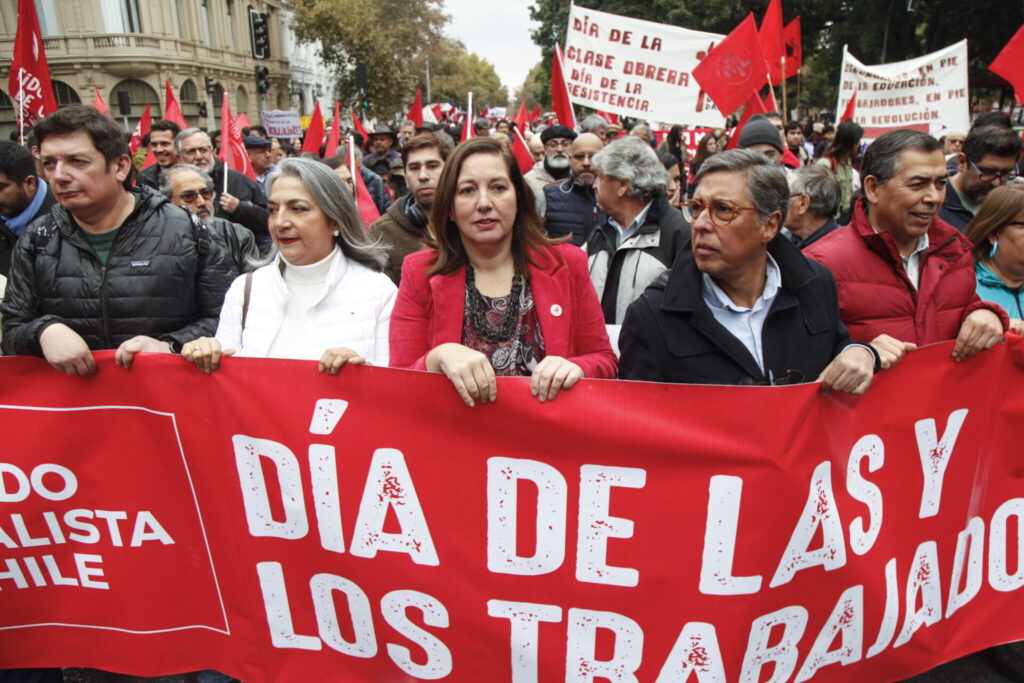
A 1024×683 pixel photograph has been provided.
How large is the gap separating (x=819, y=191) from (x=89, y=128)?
3304mm

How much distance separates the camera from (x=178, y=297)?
2.74 metres

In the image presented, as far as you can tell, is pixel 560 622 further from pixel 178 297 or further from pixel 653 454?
pixel 178 297

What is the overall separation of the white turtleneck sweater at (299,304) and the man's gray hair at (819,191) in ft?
8.37

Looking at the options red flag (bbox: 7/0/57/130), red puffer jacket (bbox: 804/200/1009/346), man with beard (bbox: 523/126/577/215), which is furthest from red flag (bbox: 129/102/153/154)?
red puffer jacket (bbox: 804/200/1009/346)

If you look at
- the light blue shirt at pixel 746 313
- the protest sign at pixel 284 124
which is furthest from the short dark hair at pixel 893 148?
the protest sign at pixel 284 124

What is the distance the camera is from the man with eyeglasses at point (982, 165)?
4.06m

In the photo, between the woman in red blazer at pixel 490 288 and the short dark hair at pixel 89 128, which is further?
the short dark hair at pixel 89 128

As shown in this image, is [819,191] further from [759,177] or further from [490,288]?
[490,288]

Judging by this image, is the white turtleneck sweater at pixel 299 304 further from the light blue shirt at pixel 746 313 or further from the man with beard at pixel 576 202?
the man with beard at pixel 576 202

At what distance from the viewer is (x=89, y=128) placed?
102 inches

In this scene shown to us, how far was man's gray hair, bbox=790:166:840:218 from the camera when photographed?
3936 millimetres

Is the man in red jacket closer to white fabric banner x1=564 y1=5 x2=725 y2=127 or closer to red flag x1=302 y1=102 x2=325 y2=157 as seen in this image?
white fabric banner x1=564 y1=5 x2=725 y2=127

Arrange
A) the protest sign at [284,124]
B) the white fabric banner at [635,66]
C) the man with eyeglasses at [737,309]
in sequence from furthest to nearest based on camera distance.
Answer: the protest sign at [284,124] → the white fabric banner at [635,66] → the man with eyeglasses at [737,309]

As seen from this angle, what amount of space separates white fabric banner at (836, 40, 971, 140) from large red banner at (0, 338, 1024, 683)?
775 cm
